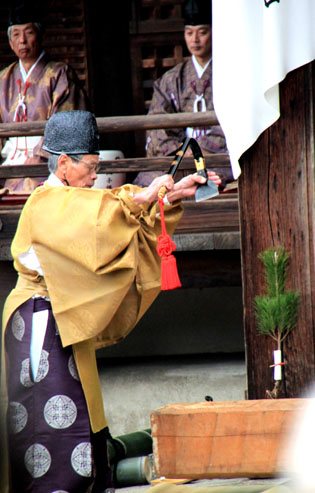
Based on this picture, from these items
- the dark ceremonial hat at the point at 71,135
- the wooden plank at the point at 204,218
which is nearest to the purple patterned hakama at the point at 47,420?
the dark ceremonial hat at the point at 71,135

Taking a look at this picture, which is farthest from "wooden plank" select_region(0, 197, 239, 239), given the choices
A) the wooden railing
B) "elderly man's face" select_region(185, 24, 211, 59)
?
"elderly man's face" select_region(185, 24, 211, 59)

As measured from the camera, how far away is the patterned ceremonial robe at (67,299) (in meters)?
3.35

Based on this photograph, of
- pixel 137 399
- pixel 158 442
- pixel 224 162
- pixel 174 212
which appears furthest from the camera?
pixel 137 399

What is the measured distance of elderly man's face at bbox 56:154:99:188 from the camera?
11.6ft

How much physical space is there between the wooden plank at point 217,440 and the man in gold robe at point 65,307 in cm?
49

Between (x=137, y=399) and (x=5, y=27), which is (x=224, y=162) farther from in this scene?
(x=5, y=27)

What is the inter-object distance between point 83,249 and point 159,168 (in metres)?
2.42

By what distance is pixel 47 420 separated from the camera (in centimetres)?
341

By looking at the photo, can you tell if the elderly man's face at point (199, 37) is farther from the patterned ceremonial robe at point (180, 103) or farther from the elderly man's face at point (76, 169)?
the elderly man's face at point (76, 169)

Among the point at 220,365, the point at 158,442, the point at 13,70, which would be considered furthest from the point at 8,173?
the point at 158,442

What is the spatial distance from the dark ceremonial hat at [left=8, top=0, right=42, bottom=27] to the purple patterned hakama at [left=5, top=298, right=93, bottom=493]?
3.92 m

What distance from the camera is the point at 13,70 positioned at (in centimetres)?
699

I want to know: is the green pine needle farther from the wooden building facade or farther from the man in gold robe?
the man in gold robe

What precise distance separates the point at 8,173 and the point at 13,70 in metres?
1.52
